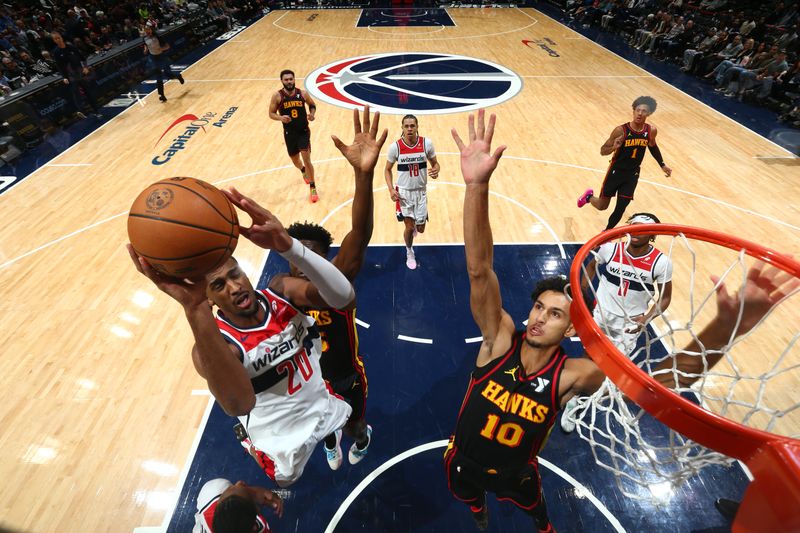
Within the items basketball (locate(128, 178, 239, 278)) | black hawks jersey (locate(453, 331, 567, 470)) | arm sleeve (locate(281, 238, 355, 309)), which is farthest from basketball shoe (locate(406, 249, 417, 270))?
basketball (locate(128, 178, 239, 278))

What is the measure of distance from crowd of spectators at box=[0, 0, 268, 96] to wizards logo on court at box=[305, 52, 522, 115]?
5146mm

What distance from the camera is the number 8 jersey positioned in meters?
2.22

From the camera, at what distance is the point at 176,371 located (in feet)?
13.8

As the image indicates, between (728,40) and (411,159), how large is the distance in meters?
13.3

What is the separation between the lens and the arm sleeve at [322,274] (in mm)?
1670

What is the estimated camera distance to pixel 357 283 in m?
5.12

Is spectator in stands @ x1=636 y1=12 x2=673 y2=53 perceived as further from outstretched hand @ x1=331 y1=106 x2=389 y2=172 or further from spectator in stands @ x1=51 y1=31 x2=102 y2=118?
spectator in stands @ x1=51 y1=31 x2=102 y2=118

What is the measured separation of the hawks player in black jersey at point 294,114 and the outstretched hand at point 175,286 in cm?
527

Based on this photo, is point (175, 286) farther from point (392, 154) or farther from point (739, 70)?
point (739, 70)

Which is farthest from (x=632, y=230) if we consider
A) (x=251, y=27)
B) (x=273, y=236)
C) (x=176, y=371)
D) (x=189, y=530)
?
(x=251, y=27)

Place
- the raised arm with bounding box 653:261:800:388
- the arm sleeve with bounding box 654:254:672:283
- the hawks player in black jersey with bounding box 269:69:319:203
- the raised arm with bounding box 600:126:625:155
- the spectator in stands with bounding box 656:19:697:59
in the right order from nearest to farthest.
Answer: the raised arm with bounding box 653:261:800:388 < the arm sleeve with bounding box 654:254:672:283 < the raised arm with bounding box 600:126:625:155 < the hawks player in black jersey with bounding box 269:69:319:203 < the spectator in stands with bounding box 656:19:697:59

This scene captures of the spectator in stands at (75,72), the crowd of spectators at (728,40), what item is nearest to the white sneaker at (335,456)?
the spectator in stands at (75,72)

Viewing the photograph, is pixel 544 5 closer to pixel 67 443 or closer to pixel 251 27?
pixel 251 27

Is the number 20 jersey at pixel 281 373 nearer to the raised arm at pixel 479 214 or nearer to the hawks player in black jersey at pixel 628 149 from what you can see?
the raised arm at pixel 479 214
